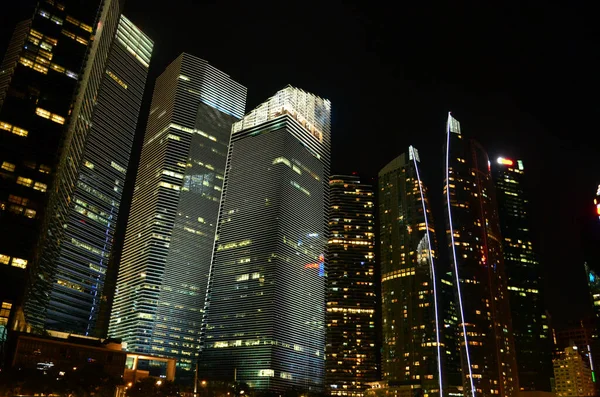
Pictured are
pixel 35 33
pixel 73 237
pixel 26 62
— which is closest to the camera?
pixel 26 62

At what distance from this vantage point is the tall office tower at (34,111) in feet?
396

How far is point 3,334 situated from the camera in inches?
4611

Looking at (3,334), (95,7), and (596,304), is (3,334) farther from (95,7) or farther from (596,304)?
(596,304)

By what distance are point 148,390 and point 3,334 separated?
32918mm

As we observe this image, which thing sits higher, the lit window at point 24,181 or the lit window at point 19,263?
the lit window at point 24,181

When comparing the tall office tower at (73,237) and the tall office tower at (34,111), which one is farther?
the tall office tower at (73,237)

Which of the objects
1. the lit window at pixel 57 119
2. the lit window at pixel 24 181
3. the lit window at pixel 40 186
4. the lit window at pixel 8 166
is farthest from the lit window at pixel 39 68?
the lit window at pixel 40 186

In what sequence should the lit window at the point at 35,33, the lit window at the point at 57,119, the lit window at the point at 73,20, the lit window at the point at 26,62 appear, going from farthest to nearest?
the lit window at the point at 73,20 → the lit window at the point at 35,33 → the lit window at the point at 26,62 → the lit window at the point at 57,119

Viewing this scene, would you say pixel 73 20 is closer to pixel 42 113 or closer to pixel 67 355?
pixel 42 113

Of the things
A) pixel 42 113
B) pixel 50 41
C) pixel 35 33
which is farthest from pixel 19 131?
pixel 35 33

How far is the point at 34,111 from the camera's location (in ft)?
429

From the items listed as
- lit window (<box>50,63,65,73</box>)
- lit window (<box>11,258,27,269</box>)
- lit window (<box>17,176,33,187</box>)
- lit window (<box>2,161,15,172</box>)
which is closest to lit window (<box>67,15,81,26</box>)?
lit window (<box>50,63,65,73</box>)

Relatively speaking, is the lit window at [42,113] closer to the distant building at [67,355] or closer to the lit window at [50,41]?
the lit window at [50,41]

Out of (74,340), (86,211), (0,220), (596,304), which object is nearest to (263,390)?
(74,340)
